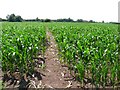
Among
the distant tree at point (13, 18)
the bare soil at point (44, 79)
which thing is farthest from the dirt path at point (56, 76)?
the distant tree at point (13, 18)

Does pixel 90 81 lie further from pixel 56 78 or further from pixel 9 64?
pixel 9 64

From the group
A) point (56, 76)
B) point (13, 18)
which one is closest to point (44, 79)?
point (56, 76)

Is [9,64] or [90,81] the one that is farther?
[9,64]

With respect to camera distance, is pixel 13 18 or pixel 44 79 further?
pixel 13 18

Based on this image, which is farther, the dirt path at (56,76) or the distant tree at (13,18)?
the distant tree at (13,18)

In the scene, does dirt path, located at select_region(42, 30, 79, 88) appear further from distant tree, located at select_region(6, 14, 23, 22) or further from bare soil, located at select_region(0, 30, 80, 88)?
distant tree, located at select_region(6, 14, 23, 22)

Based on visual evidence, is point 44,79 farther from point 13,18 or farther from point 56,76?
point 13,18

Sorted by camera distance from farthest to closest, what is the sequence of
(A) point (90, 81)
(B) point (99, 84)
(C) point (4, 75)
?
(C) point (4, 75)
(A) point (90, 81)
(B) point (99, 84)

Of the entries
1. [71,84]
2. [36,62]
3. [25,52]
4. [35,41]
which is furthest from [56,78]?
[35,41]

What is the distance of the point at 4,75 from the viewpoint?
634 centimetres

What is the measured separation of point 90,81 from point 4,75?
2.02 m

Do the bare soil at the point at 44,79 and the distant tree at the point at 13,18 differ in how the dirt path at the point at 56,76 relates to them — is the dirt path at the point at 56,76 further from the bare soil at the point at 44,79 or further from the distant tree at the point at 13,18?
the distant tree at the point at 13,18

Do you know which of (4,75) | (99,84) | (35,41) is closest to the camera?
(99,84)

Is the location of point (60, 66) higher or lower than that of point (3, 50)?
lower
